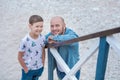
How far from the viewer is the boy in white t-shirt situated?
233 centimetres

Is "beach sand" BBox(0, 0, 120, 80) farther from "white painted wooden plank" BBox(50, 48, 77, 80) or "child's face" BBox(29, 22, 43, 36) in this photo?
"child's face" BBox(29, 22, 43, 36)

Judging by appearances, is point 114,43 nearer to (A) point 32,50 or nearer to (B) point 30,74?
(A) point 32,50

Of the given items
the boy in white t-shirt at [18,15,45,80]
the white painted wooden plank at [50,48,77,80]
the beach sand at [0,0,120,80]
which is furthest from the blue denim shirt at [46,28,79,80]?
the beach sand at [0,0,120,80]

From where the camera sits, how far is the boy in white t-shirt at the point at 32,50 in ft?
7.64

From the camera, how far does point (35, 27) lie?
2322 millimetres

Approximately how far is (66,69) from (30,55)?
34 cm

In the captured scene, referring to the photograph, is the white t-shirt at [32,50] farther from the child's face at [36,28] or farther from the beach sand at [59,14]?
the beach sand at [59,14]

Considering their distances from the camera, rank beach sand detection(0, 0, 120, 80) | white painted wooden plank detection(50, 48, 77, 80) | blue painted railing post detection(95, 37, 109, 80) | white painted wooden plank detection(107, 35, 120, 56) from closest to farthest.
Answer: white painted wooden plank detection(107, 35, 120, 56) → blue painted railing post detection(95, 37, 109, 80) → white painted wooden plank detection(50, 48, 77, 80) → beach sand detection(0, 0, 120, 80)

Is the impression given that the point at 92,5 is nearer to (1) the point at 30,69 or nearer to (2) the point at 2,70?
(2) the point at 2,70

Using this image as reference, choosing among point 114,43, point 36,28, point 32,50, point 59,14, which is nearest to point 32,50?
point 32,50

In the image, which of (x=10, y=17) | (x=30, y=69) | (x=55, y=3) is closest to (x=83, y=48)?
(x=55, y=3)

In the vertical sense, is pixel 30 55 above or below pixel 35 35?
below

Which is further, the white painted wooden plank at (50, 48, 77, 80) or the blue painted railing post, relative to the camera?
the white painted wooden plank at (50, 48, 77, 80)

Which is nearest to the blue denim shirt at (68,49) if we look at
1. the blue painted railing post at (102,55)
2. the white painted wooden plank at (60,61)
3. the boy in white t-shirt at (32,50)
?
the white painted wooden plank at (60,61)
